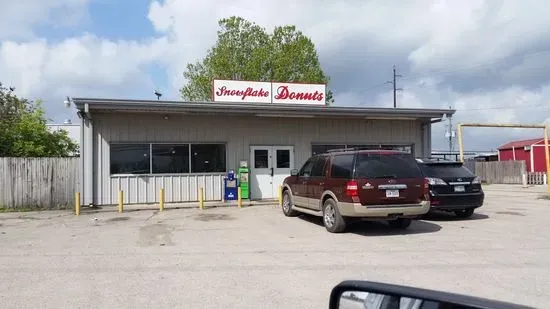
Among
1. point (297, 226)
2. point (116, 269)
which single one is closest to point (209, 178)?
point (297, 226)

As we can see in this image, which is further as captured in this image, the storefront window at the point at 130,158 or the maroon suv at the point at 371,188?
the storefront window at the point at 130,158

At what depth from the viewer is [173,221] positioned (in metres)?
14.8

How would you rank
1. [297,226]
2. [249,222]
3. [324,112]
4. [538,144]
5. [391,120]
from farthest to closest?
[538,144], [391,120], [324,112], [249,222], [297,226]

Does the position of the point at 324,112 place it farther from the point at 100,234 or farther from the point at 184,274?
the point at 184,274

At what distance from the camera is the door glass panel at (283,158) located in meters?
21.4

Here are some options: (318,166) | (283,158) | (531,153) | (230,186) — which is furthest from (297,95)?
(531,153)

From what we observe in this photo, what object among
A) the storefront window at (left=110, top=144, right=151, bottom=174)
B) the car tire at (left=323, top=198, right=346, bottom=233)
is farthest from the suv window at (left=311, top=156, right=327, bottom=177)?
the storefront window at (left=110, top=144, right=151, bottom=174)

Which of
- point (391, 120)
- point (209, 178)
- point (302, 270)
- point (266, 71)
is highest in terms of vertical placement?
point (266, 71)

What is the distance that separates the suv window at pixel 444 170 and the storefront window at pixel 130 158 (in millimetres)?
10335

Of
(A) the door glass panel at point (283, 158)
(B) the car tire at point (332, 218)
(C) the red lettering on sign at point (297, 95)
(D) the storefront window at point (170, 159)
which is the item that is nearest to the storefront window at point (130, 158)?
(D) the storefront window at point (170, 159)

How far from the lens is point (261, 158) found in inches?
832

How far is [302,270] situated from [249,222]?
640cm

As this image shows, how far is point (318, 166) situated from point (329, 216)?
1.60 m

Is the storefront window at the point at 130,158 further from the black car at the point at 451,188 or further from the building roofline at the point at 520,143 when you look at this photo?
the building roofline at the point at 520,143
